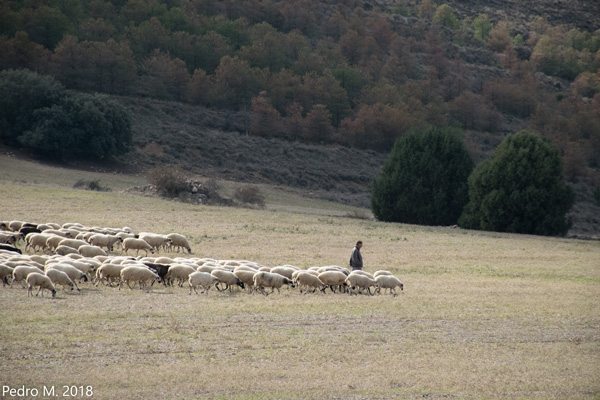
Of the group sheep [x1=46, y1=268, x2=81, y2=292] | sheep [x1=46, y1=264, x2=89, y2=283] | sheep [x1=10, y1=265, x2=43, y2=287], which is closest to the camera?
sheep [x1=46, y1=268, x2=81, y2=292]

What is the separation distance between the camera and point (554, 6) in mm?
182125

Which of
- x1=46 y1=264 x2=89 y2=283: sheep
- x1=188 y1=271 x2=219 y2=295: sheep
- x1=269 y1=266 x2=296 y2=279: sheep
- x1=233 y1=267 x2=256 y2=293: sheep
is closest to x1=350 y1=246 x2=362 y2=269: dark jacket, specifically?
x1=269 y1=266 x2=296 y2=279: sheep

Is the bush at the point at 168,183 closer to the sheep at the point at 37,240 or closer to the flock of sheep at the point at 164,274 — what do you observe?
the sheep at the point at 37,240

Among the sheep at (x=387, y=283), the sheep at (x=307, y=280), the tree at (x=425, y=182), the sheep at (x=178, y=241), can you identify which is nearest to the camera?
the sheep at (x=307, y=280)

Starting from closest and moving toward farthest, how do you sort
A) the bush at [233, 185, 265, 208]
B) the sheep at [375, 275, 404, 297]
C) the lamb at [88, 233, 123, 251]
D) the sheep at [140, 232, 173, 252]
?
the sheep at [375, 275, 404, 297] → the lamb at [88, 233, 123, 251] → the sheep at [140, 232, 173, 252] → the bush at [233, 185, 265, 208]

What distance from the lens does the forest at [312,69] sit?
8281 centimetres

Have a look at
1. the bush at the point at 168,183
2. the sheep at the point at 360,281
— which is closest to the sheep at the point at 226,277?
the sheep at the point at 360,281

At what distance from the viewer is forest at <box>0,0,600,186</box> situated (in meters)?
82.8

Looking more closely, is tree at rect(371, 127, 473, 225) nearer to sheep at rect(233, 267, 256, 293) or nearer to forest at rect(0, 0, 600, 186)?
forest at rect(0, 0, 600, 186)

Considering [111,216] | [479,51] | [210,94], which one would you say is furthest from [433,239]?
[479,51]

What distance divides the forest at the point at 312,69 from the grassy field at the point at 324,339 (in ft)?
202

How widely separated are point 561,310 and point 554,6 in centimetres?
18246

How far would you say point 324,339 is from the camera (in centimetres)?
1348

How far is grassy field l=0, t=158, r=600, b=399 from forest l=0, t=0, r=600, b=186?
6146 cm
